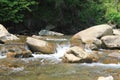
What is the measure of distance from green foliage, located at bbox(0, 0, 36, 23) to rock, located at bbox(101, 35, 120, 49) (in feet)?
21.3

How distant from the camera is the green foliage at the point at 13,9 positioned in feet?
71.7

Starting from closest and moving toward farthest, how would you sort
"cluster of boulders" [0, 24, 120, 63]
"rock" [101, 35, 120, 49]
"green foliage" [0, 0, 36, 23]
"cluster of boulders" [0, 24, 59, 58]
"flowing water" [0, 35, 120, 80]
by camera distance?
"flowing water" [0, 35, 120, 80]
"cluster of boulders" [0, 24, 120, 63]
"cluster of boulders" [0, 24, 59, 58]
"rock" [101, 35, 120, 49]
"green foliage" [0, 0, 36, 23]

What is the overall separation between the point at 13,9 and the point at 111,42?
300 inches

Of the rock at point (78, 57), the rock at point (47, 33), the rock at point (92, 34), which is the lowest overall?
the rock at point (47, 33)

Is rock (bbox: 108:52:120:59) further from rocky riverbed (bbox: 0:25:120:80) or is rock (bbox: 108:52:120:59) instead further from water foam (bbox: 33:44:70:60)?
water foam (bbox: 33:44:70:60)

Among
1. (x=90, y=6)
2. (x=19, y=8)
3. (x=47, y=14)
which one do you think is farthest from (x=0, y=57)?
(x=90, y=6)

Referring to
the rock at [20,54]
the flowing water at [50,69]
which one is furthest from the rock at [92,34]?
the rock at [20,54]

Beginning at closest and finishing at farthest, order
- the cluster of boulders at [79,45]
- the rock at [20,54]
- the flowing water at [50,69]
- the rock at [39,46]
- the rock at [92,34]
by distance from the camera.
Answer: the flowing water at [50,69] → the cluster of boulders at [79,45] → the rock at [20,54] → the rock at [39,46] → the rock at [92,34]

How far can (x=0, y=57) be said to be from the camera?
47.9 ft

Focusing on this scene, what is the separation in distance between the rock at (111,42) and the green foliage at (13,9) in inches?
255

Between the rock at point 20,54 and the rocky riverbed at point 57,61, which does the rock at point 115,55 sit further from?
the rock at point 20,54

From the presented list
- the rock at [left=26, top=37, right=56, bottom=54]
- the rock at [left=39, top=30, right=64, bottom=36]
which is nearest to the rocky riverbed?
the rock at [left=26, top=37, right=56, bottom=54]

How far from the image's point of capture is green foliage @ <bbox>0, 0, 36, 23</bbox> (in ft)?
71.7

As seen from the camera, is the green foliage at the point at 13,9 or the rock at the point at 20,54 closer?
the rock at the point at 20,54
